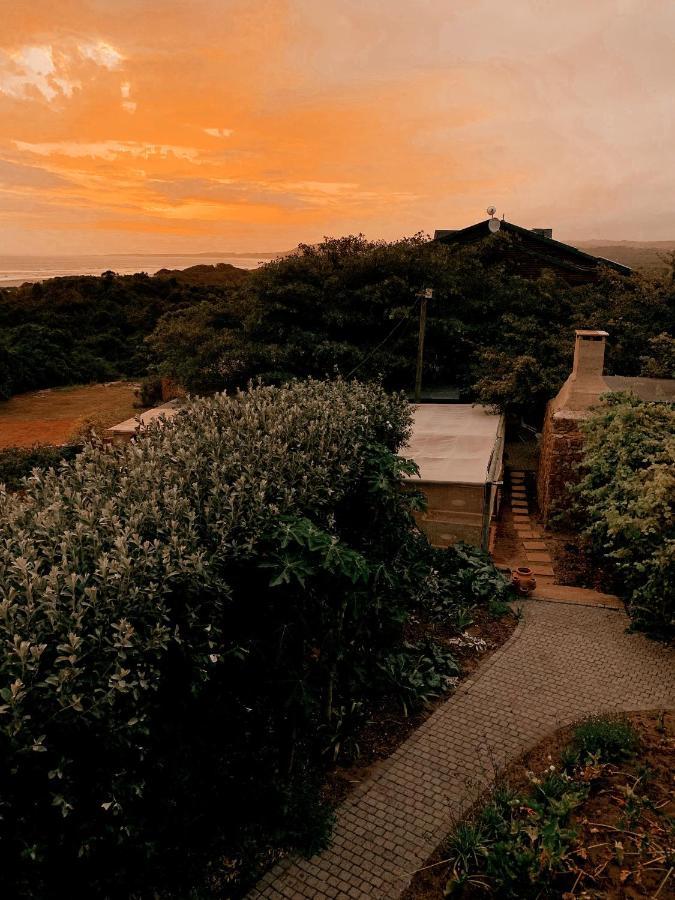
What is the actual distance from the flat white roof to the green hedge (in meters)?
3.50

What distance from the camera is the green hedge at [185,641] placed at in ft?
10.1

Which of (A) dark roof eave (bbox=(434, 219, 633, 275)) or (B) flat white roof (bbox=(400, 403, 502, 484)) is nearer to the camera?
(B) flat white roof (bbox=(400, 403, 502, 484))

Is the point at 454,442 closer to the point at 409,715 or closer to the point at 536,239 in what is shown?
the point at 409,715

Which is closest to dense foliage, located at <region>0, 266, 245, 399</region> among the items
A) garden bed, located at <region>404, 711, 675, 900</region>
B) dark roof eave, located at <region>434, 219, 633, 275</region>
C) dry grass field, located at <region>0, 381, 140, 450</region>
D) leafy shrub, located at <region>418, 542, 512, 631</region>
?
dry grass field, located at <region>0, 381, 140, 450</region>

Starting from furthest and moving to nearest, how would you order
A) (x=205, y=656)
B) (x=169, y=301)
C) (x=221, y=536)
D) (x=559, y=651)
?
(x=169, y=301)
(x=559, y=651)
(x=221, y=536)
(x=205, y=656)

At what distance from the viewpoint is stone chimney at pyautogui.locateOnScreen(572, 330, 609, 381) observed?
41.7ft

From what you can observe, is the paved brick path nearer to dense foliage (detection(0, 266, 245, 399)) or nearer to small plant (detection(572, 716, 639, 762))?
small plant (detection(572, 716, 639, 762))

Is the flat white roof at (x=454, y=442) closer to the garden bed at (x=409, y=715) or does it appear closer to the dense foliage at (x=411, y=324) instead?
the dense foliage at (x=411, y=324)

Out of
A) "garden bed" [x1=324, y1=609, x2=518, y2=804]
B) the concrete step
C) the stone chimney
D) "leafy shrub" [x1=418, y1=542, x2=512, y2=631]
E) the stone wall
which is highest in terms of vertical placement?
the stone chimney

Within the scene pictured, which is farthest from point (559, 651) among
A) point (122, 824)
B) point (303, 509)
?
point (122, 824)

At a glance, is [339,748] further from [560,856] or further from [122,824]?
[122,824]

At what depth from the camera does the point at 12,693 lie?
2.80 m

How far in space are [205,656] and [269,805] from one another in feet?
6.21

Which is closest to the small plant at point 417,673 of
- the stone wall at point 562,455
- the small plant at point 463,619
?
the small plant at point 463,619
